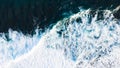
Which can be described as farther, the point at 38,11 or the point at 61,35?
the point at 38,11

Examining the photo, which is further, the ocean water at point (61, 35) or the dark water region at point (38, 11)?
the dark water region at point (38, 11)

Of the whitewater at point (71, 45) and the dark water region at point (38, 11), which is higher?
the dark water region at point (38, 11)

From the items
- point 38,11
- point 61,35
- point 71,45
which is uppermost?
point 38,11

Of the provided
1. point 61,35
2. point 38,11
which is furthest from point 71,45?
point 38,11

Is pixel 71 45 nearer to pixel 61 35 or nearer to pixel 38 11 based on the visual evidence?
pixel 61 35

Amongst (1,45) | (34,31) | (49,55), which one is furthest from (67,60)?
(1,45)

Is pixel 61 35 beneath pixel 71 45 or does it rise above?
above

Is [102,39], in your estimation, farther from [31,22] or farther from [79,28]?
[31,22]
